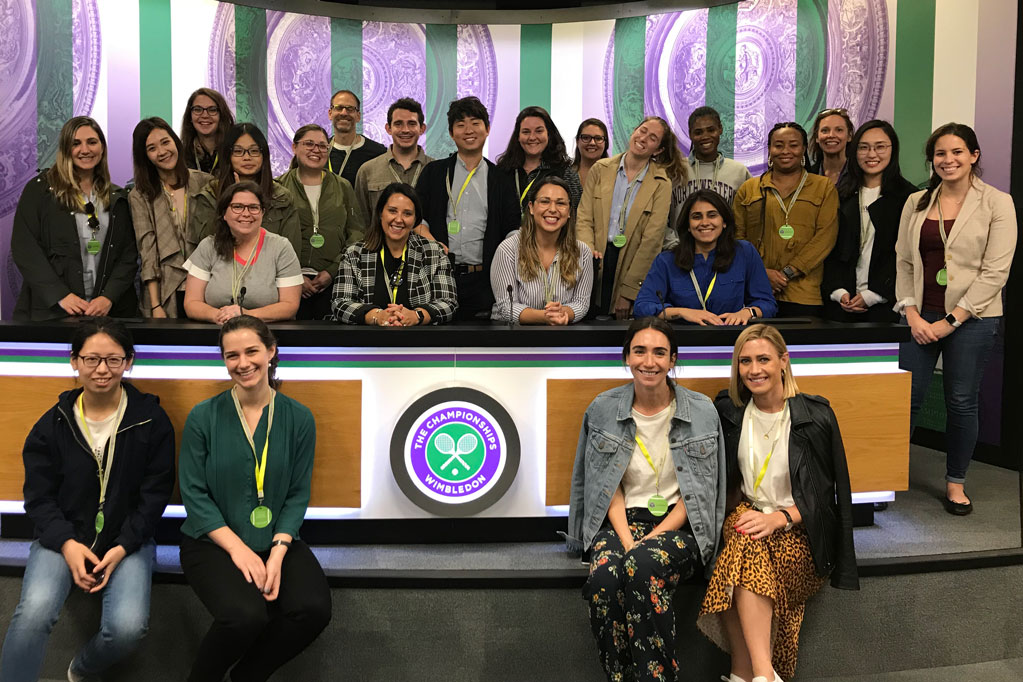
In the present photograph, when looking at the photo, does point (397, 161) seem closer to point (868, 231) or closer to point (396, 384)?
point (396, 384)

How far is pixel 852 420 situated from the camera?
371 cm

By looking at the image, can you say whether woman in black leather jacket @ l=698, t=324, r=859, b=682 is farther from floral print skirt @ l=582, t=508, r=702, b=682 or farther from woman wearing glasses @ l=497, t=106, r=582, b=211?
woman wearing glasses @ l=497, t=106, r=582, b=211

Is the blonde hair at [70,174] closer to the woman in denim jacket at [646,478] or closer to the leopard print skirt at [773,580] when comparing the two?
the woman in denim jacket at [646,478]

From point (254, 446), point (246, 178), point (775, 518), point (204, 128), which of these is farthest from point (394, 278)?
point (775, 518)

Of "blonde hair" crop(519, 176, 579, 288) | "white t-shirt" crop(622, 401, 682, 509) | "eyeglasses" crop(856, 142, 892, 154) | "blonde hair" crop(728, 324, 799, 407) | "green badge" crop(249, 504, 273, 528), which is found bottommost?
"green badge" crop(249, 504, 273, 528)

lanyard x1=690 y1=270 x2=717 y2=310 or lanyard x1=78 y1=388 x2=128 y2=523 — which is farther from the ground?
lanyard x1=690 y1=270 x2=717 y2=310

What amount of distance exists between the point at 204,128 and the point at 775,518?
11.5 feet

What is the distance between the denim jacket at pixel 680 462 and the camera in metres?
3.09

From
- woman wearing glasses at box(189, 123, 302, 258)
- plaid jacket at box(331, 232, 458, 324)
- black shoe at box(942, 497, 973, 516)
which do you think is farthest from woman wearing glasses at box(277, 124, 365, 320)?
black shoe at box(942, 497, 973, 516)

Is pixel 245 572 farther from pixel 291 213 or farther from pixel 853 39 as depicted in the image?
pixel 853 39

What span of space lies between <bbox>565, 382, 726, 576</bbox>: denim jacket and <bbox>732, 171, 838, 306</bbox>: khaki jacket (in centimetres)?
172

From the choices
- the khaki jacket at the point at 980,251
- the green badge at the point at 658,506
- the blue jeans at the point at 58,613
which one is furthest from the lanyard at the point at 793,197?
the blue jeans at the point at 58,613

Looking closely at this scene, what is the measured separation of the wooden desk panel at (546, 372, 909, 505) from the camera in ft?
11.6

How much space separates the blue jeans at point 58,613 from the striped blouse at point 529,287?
6.03 ft
